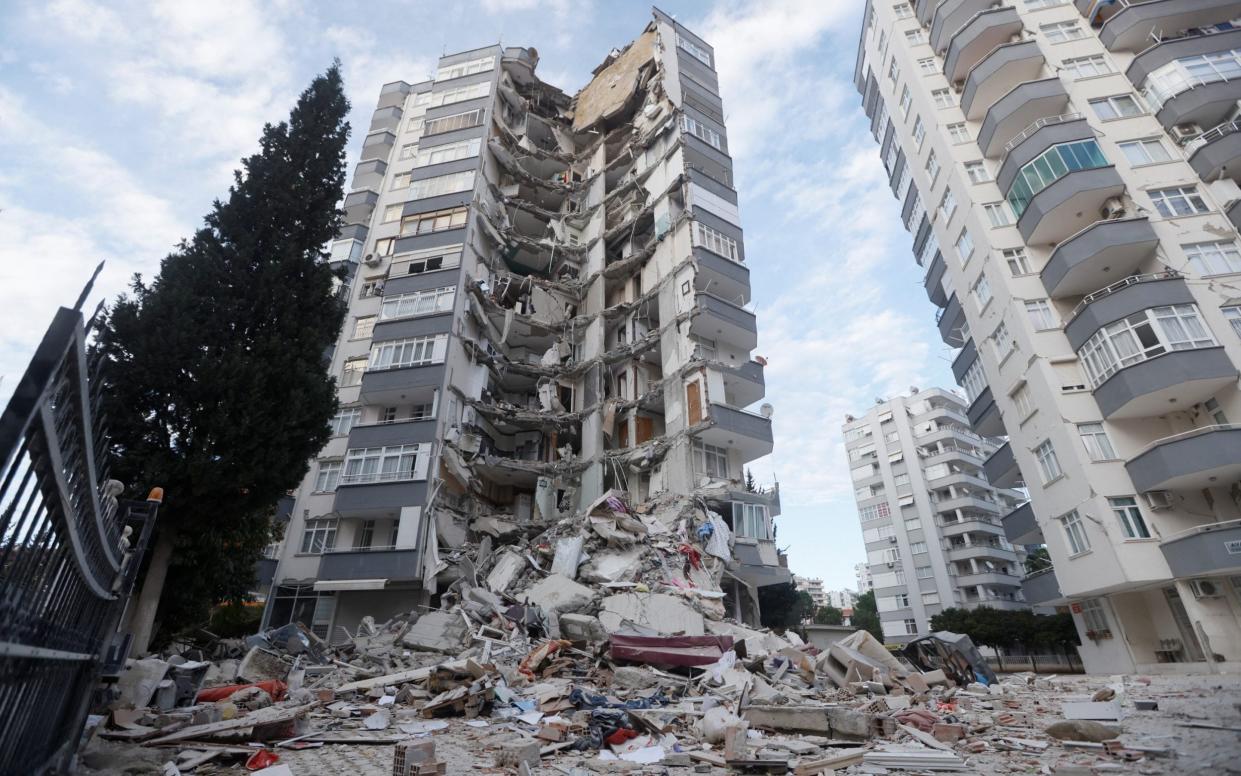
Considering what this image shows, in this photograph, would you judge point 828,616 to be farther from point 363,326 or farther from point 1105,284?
point 363,326

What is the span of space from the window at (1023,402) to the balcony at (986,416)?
1.96 meters

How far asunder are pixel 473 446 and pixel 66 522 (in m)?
23.1

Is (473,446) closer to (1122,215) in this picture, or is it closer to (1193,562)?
(1193,562)

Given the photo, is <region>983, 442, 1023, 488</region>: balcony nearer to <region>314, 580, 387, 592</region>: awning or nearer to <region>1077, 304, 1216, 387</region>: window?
<region>1077, 304, 1216, 387</region>: window

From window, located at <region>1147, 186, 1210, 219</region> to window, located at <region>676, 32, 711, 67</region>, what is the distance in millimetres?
24909

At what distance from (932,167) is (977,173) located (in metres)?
3.19

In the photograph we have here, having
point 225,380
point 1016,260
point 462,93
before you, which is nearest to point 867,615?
point 1016,260

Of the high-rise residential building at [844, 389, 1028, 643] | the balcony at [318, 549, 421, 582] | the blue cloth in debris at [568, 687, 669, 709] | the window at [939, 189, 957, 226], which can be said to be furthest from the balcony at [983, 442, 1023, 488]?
the balcony at [318, 549, 421, 582]

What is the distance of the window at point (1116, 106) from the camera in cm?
2281

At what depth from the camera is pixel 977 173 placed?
83.0 ft

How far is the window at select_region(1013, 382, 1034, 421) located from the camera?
68.9ft

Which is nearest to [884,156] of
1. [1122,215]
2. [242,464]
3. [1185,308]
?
[1122,215]

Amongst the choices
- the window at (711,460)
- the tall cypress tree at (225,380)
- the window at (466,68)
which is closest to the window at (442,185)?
the window at (466,68)

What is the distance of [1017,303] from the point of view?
849 inches
